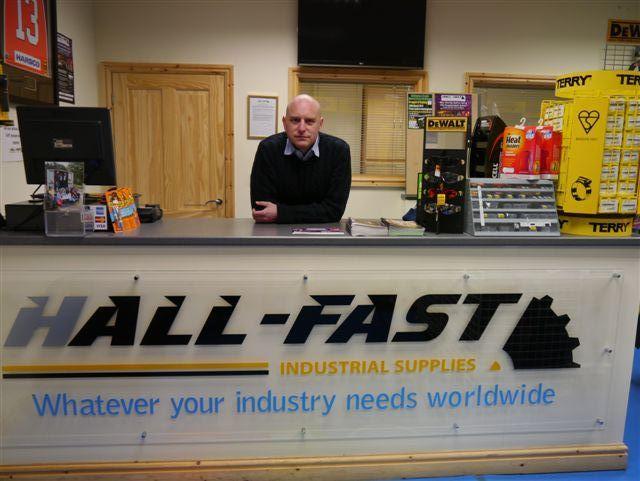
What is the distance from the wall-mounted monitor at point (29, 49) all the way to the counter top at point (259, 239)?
4.89ft

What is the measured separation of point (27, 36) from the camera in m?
3.04

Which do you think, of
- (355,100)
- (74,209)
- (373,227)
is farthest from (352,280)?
(355,100)

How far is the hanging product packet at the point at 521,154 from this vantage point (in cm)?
206

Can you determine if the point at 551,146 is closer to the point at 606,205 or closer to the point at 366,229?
the point at 606,205

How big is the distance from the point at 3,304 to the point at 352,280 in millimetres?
1340

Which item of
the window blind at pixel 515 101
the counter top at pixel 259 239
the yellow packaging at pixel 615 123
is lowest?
the counter top at pixel 259 239

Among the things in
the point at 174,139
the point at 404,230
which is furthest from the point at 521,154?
the point at 174,139

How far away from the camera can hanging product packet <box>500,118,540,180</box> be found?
206cm

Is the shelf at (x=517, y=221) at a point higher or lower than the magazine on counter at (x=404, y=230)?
higher

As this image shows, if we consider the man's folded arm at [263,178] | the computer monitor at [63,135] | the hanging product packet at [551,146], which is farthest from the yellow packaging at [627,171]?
the computer monitor at [63,135]

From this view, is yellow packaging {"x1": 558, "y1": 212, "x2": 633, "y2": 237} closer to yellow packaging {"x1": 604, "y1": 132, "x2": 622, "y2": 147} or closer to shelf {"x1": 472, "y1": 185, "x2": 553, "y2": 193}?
shelf {"x1": 472, "y1": 185, "x2": 553, "y2": 193}

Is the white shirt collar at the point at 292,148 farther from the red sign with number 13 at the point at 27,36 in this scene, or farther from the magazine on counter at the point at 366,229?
the red sign with number 13 at the point at 27,36

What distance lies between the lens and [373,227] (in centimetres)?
196

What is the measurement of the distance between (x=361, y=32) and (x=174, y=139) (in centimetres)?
191
